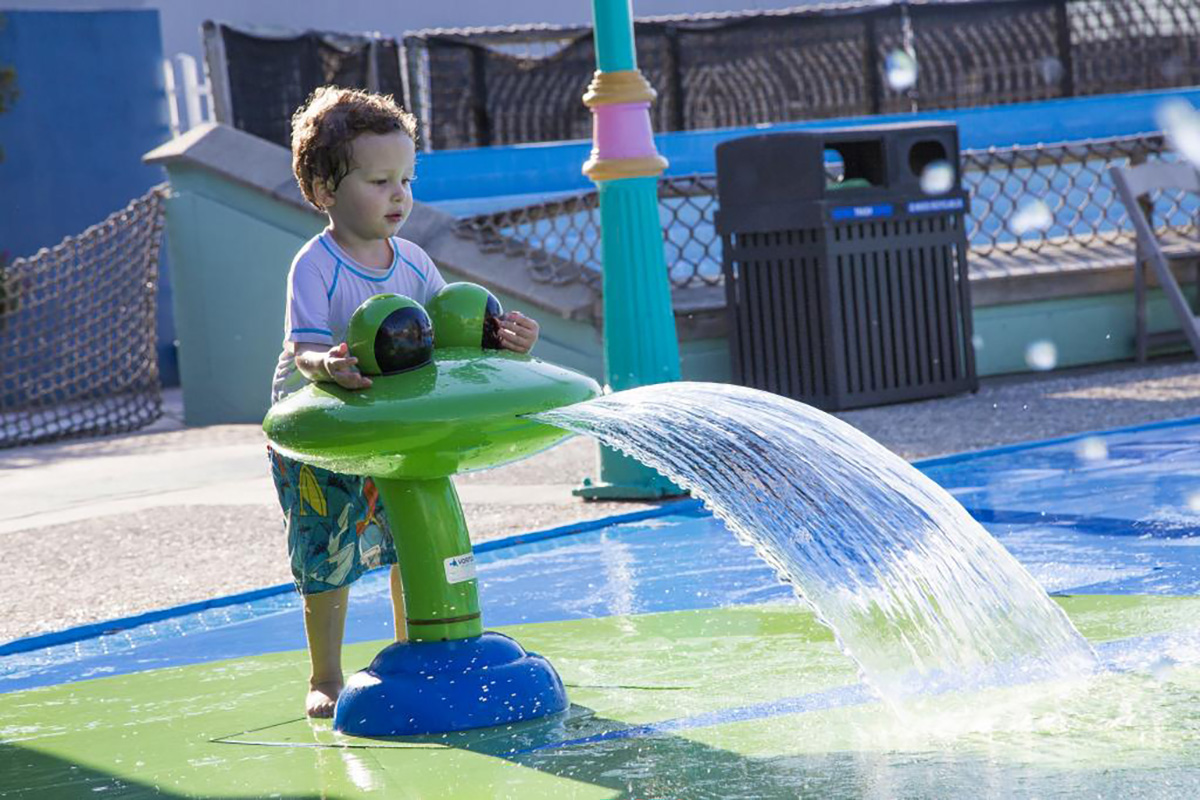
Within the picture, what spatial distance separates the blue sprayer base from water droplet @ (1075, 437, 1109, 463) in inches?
135

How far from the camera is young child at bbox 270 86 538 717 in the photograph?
3.22 metres

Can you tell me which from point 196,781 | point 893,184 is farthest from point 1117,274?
point 196,781

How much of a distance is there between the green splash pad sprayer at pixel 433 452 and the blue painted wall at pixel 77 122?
10841 millimetres

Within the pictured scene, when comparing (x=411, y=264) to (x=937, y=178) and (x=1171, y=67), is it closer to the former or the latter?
(x=937, y=178)

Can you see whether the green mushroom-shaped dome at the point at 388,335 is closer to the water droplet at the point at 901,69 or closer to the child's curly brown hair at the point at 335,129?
the child's curly brown hair at the point at 335,129

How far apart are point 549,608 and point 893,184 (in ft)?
14.0

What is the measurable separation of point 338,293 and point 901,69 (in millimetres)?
10557

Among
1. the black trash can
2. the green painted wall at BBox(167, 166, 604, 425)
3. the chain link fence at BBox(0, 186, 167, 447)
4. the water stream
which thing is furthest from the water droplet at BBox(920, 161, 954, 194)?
the water stream

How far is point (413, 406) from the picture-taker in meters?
2.91

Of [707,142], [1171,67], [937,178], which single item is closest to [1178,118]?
[1171,67]

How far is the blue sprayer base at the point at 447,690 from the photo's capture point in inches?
Answer: 120

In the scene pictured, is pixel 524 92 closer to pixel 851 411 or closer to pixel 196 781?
pixel 851 411

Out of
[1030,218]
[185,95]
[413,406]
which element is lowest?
[1030,218]

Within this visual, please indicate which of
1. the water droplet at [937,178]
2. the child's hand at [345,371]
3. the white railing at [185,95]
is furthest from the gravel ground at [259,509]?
the white railing at [185,95]
